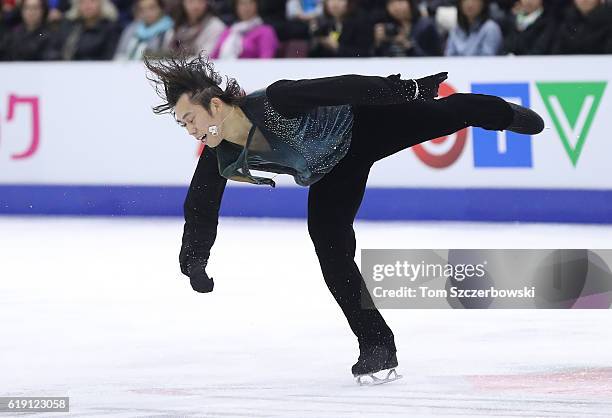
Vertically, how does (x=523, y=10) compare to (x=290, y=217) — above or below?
above

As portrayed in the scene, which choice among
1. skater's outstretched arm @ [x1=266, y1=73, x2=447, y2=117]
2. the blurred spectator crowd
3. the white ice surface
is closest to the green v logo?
the blurred spectator crowd

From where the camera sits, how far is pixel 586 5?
9.06 m

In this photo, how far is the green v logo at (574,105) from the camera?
863 cm

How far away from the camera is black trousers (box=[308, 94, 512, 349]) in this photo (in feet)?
14.2

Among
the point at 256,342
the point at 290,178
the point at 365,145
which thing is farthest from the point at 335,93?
the point at 290,178

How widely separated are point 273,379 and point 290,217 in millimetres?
4792

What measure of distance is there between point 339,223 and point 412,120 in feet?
1.30

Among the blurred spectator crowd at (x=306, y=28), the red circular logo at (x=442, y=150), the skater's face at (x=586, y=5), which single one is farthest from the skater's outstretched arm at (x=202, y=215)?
the skater's face at (x=586, y=5)

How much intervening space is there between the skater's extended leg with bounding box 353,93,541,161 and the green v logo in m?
4.35

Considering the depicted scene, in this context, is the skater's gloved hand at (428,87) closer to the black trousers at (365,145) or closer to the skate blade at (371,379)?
the black trousers at (365,145)

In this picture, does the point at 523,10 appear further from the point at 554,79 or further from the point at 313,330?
the point at 313,330

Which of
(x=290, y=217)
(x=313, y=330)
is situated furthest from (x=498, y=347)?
(x=290, y=217)

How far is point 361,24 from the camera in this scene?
31.8 ft

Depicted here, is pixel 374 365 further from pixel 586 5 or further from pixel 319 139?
pixel 586 5
